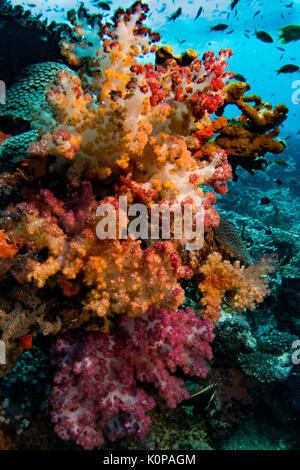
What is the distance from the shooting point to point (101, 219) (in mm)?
1829

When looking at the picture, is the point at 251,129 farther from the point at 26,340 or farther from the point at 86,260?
the point at 26,340

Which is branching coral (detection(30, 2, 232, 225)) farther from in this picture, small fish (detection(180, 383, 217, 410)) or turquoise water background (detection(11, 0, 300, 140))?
turquoise water background (detection(11, 0, 300, 140))

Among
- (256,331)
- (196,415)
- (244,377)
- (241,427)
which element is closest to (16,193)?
(196,415)

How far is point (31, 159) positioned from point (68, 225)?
0.71 m

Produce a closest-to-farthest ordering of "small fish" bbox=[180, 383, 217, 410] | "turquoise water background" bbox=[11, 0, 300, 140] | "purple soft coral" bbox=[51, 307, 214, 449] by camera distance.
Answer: "purple soft coral" bbox=[51, 307, 214, 449]
"small fish" bbox=[180, 383, 217, 410]
"turquoise water background" bbox=[11, 0, 300, 140]

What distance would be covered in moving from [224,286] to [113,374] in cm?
128

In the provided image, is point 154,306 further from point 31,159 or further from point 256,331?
point 256,331

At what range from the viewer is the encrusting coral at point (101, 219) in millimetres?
1843

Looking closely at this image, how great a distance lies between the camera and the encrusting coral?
6.05 feet

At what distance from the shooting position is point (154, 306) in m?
2.15

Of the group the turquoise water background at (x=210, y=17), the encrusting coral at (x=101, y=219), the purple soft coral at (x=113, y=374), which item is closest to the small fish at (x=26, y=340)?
the encrusting coral at (x=101, y=219)

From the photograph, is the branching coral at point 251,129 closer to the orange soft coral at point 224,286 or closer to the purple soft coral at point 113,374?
the orange soft coral at point 224,286

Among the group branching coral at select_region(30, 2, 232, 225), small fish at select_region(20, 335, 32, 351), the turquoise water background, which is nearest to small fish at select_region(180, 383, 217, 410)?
small fish at select_region(20, 335, 32, 351)

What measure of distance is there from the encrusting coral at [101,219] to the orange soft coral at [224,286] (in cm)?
34
